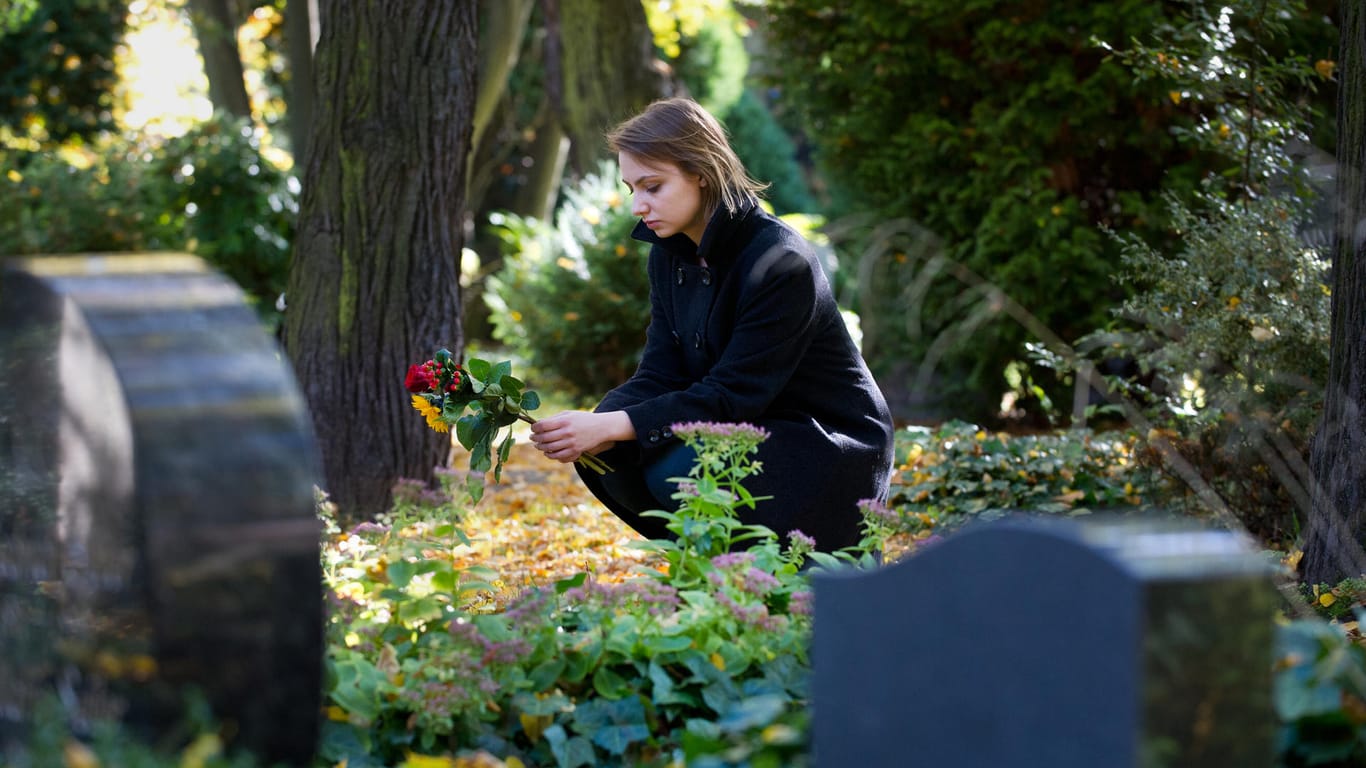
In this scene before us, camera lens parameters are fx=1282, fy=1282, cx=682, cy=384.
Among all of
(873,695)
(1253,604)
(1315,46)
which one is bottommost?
(873,695)

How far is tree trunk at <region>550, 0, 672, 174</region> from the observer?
10602 millimetres

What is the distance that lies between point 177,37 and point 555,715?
1539 centimetres

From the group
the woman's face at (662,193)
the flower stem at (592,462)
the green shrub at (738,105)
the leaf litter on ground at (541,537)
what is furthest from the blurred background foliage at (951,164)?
the green shrub at (738,105)

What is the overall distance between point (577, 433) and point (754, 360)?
1.64 feet

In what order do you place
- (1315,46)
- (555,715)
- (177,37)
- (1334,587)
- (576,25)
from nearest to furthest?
(555,715) → (1334,587) → (1315,46) → (576,25) → (177,37)

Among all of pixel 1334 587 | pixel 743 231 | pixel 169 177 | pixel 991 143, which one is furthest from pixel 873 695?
pixel 169 177

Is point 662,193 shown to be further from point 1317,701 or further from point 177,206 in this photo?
point 177,206

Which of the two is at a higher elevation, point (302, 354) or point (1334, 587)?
point (302, 354)

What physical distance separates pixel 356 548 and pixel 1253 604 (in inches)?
84.3

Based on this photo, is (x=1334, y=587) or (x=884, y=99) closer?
(x=1334, y=587)

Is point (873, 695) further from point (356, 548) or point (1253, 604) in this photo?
point (356, 548)

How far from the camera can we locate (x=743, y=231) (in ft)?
11.4

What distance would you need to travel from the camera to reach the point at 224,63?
11328 millimetres

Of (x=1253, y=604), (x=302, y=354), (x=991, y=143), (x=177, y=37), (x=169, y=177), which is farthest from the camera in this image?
(x=177, y=37)
